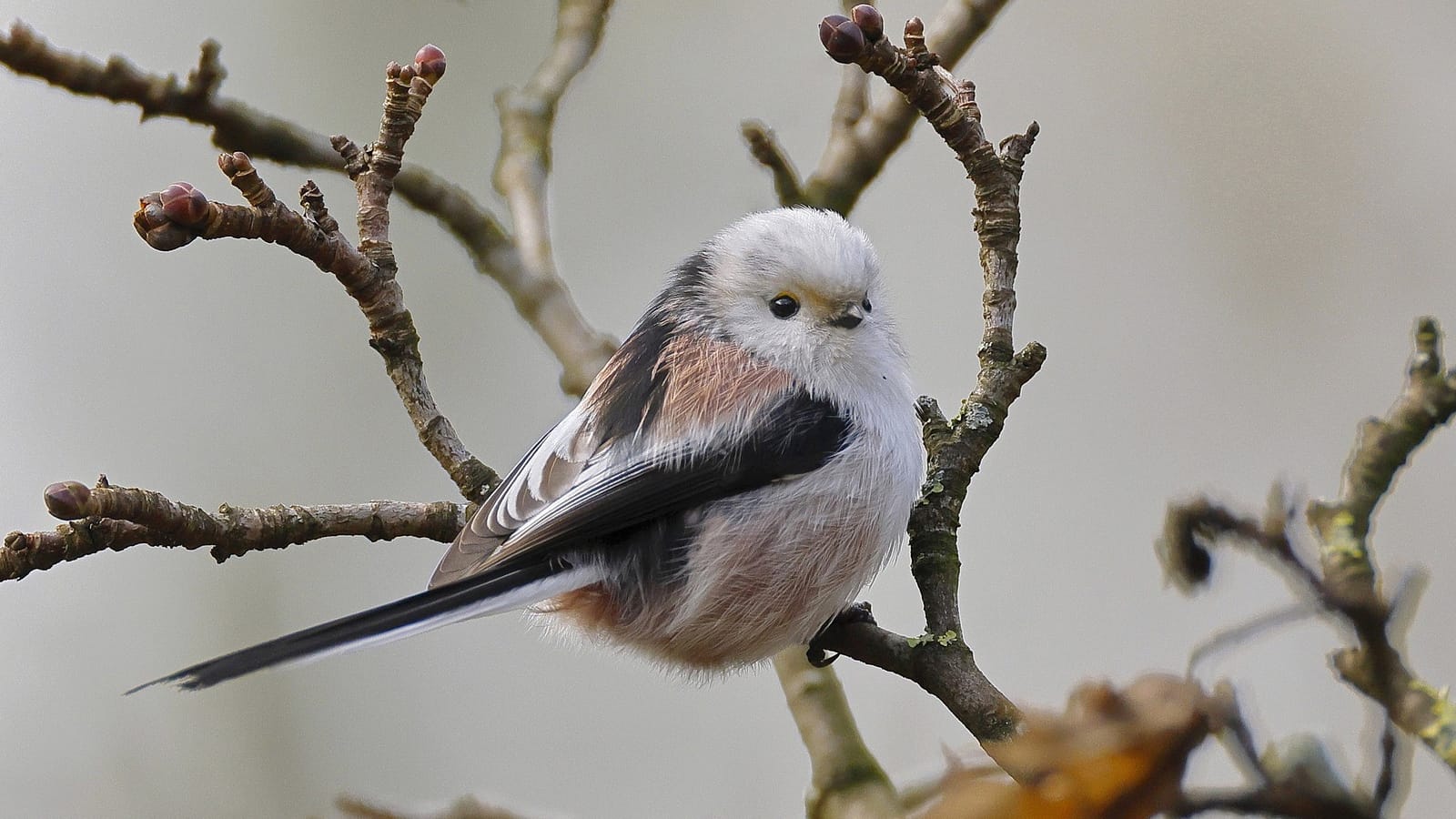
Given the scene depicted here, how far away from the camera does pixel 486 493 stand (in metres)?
1.35

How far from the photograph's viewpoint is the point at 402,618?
3.28 ft

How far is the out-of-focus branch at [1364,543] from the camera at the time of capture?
467mm

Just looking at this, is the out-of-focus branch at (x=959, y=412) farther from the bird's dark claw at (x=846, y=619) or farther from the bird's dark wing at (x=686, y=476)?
the bird's dark wing at (x=686, y=476)

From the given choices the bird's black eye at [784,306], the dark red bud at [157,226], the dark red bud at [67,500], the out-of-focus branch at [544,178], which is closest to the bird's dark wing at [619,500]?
the bird's black eye at [784,306]

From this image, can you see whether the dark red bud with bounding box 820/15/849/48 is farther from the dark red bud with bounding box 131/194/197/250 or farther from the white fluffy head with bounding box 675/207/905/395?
the dark red bud with bounding box 131/194/197/250

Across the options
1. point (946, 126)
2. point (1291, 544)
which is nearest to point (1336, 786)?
point (1291, 544)

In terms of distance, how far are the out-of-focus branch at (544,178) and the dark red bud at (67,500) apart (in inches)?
32.2

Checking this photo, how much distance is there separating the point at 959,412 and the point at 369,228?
65cm

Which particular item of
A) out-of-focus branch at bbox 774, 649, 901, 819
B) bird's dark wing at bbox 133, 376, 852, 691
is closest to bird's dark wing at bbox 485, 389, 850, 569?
bird's dark wing at bbox 133, 376, 852, 691

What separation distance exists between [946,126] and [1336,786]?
858mm

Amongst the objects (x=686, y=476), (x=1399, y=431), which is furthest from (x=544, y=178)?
(x=1399, y=431)

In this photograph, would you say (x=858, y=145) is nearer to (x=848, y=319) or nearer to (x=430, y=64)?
(x=848, y=319)

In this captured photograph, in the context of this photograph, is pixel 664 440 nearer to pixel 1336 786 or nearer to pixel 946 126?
pixel 946 126

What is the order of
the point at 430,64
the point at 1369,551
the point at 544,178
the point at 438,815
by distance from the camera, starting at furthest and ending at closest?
the point at 544,178
the point at 430,64
the point at 438,815
the point at 1369,551
